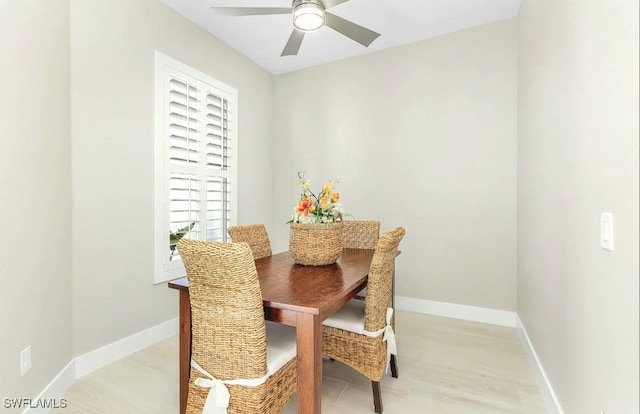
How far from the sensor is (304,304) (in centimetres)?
128

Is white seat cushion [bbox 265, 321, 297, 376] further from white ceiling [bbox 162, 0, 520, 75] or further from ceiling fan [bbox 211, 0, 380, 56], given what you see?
white ceiling [bbox 162, 0, 520, 75]

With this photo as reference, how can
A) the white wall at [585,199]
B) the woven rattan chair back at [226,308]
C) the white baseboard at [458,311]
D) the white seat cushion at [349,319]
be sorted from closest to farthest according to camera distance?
the white wall at [585,199] < the woven rattan chair back at [226,308] < the white seat cushion at [349,319] < the white baseboard at [458,311]

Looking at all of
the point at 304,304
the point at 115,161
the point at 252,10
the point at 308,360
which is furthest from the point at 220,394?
the point at 252,10

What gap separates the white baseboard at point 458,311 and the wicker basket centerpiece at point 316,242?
178 cm

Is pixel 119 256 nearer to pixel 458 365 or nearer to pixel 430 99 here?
pixel 458 365

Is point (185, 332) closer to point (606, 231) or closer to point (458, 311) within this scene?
point (606, 231)

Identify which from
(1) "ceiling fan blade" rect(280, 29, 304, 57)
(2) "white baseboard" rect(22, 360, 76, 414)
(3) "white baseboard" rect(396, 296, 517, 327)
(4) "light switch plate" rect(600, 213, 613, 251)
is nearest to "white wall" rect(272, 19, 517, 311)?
(3) "white baseboard" rect(396, 296, 517, 327)

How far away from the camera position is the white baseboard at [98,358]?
1.82 metres

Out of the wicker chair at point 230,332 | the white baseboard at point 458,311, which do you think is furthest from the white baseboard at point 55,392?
the white baseboard at point 458,311

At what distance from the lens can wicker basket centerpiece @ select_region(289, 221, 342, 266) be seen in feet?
6.35

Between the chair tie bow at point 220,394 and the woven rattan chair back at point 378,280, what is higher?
the woven rattan chair back at point 378,280

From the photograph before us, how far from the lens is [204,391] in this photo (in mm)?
1368

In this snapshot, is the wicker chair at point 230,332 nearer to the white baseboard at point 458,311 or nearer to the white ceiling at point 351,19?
the white baseboard at point 458,311

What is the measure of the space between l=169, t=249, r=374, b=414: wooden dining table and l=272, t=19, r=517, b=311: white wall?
1.58m
